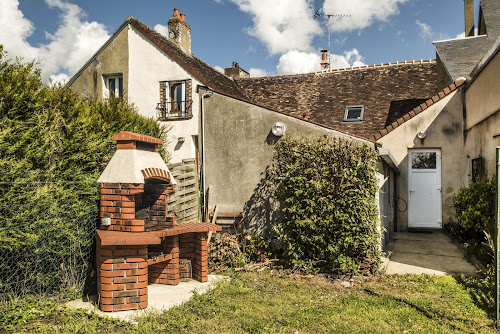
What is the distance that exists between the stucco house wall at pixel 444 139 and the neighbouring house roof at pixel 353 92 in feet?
3.97

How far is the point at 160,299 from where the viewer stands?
221 inches

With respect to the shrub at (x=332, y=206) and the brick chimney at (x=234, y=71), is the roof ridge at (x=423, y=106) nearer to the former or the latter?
the shrub at (x=332, y=206)

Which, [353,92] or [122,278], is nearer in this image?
[122,278]

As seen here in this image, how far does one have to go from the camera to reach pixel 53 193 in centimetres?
552

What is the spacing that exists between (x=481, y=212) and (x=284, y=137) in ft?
14.4

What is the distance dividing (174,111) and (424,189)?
31.8 ft

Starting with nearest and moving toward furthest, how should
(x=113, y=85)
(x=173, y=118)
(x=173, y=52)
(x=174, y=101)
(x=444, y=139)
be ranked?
(x=444, y=139)
(x=173, y=118)
(x=173, y=52)
(x=174, y=101)
(x=113, y=85)

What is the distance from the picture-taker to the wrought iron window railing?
14.3 metres

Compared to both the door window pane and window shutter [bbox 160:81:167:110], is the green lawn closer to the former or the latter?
the door window pane

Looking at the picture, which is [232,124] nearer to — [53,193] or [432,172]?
[53,193]

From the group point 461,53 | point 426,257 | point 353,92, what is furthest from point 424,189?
point 353,92

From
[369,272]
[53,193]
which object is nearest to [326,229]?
[369,272]

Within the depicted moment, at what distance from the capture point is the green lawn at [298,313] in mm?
4574

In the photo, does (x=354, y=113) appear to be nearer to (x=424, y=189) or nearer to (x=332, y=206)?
(x=424, y=189)
